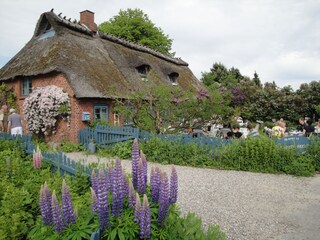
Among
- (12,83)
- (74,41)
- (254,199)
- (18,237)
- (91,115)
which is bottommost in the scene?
(254,199)

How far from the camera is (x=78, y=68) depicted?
1491cm

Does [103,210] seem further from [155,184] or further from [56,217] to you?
[155,184]

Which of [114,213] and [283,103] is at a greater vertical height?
[283,103]

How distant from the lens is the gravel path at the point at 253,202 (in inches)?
184

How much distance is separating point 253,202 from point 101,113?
11027 mm

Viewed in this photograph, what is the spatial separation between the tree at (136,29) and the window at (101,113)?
61.9 feet

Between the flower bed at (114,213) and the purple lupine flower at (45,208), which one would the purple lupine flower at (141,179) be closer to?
the flower bed at (114,213)

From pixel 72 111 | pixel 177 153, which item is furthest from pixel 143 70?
pixel 177 153

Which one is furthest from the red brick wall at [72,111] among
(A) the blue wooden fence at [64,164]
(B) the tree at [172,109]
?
(A) the blue wooden fence at [64,164]

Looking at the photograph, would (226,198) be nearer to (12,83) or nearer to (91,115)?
(91,115)

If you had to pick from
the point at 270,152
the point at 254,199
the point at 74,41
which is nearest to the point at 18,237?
the point at 254,199

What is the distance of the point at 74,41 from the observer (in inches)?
661

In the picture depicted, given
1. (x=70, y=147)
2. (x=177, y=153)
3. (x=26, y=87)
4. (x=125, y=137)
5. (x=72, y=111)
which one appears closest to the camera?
(x=177, y=153)

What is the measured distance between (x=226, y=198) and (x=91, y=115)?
10.1 meters
